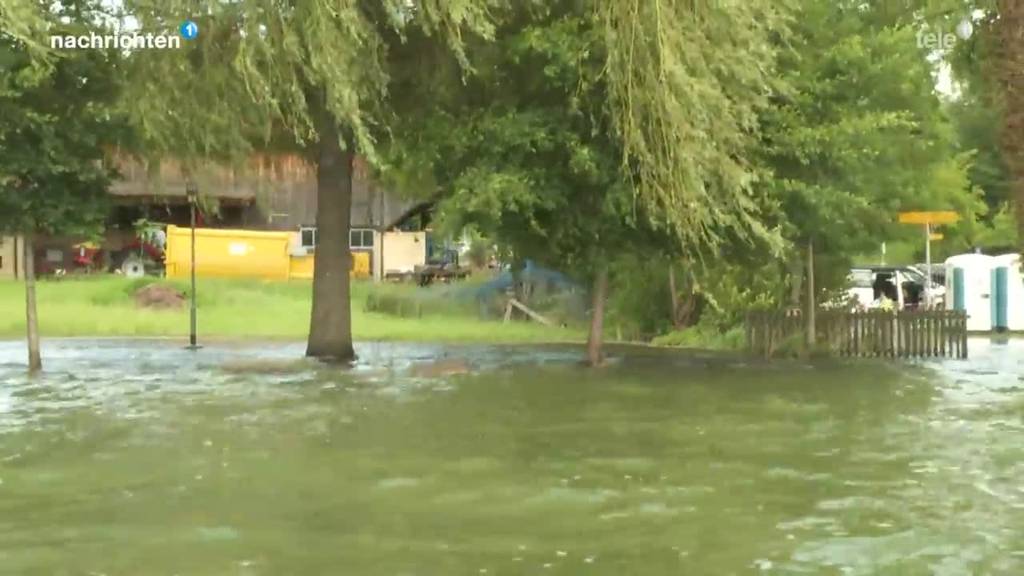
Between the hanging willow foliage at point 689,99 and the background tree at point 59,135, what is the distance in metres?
7.60

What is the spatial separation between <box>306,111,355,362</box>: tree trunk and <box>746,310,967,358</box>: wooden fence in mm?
7962

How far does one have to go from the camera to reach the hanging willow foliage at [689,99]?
19562mm

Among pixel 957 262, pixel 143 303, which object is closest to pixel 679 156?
pixel 957 262

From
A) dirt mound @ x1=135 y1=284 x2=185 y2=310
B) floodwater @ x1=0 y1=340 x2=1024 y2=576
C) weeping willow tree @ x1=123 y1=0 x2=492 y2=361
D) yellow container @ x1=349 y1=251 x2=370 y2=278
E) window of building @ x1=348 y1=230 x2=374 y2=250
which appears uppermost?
weeping willow tree @ x1=123 y1=0 x2=492 y2=361

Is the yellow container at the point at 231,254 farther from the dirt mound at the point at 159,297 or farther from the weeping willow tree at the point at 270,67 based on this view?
the weeping willow tree at the point at 270,67

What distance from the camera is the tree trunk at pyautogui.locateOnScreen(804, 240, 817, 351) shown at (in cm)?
2680

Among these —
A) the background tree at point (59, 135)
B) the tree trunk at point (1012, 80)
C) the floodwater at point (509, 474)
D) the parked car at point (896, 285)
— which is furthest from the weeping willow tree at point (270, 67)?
the parked car at point (896, 285)

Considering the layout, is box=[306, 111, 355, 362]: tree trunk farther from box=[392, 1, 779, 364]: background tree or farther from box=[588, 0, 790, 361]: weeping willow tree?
box=[588, 0, 790, 361]: weeping willow tree

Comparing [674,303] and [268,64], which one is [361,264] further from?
[268,64]

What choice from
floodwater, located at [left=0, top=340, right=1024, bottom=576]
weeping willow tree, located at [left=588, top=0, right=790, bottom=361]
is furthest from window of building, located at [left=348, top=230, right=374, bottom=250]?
weeping willow tree, located at [left=588, top=0, right=790, bottom=361]

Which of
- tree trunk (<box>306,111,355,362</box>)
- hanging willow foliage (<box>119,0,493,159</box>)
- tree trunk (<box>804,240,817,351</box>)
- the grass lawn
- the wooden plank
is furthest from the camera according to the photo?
the wooden plank

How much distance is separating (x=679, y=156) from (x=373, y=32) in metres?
4.58

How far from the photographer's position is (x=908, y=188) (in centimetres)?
2683

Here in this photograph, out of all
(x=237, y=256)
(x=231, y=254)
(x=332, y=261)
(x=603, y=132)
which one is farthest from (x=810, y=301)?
(x=237, y=256)
